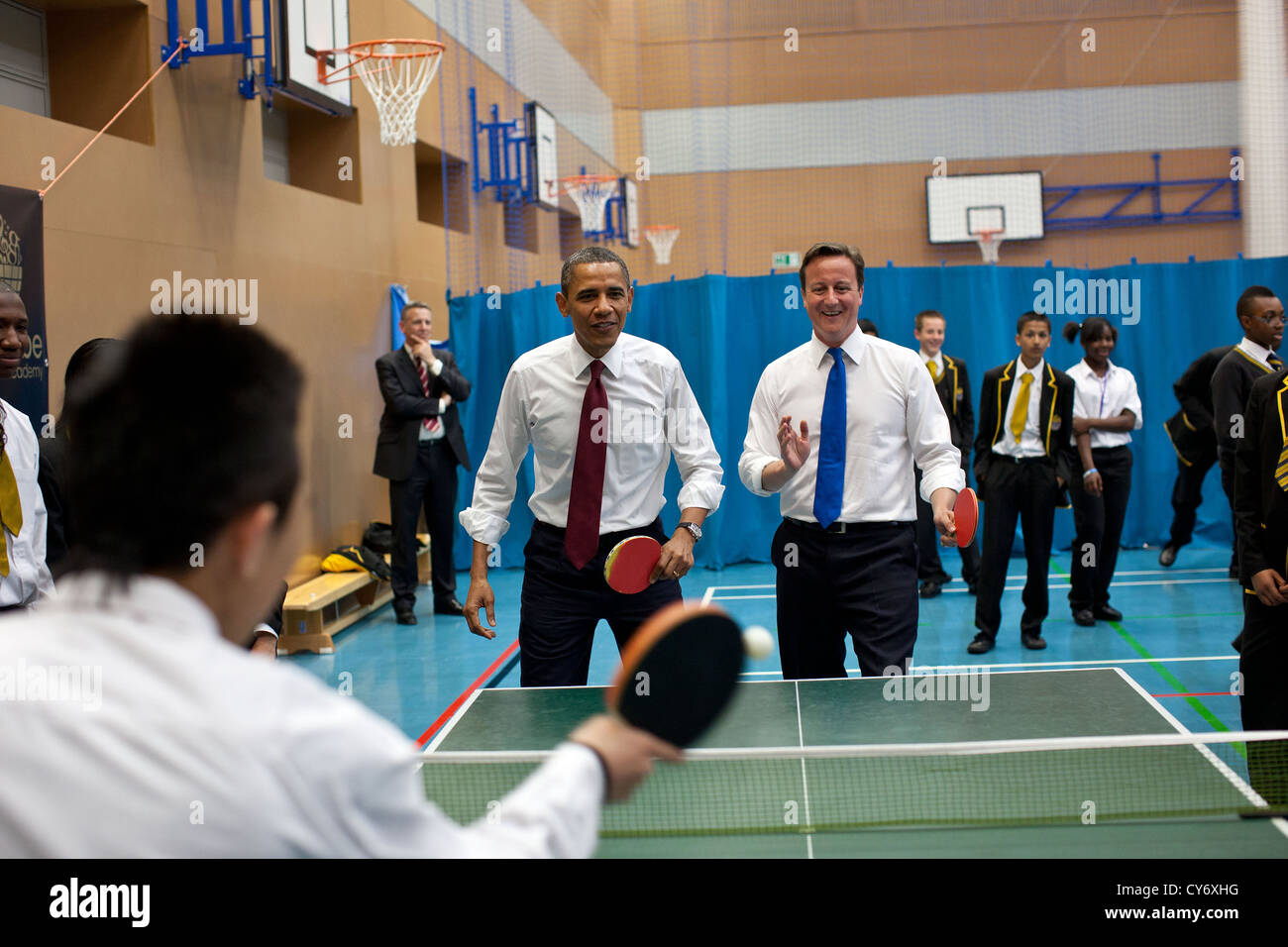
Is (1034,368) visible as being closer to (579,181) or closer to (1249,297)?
(1249,297)

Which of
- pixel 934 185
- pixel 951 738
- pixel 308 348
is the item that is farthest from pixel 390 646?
pixel 934 185

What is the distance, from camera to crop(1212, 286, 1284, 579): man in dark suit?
17.7ft

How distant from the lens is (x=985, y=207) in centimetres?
1680

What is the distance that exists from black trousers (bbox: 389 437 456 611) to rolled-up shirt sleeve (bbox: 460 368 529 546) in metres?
4.36

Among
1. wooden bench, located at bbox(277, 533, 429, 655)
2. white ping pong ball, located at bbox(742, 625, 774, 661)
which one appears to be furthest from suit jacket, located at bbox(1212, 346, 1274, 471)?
wooden bench, located at bbox(277, 533, 429, 655)

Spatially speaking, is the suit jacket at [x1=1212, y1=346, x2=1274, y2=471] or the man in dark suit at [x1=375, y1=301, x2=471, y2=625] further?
the man in dark suit at [x1=375, y1=301, x2=471, y2=625]

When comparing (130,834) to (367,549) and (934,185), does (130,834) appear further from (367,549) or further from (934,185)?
(934,185)

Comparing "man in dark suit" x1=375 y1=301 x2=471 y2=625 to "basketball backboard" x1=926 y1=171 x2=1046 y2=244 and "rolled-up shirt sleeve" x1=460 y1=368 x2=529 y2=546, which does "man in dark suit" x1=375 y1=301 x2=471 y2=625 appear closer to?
"rolled-up shirt sleeve" x1=460 y1=368 x2=529 y2=546

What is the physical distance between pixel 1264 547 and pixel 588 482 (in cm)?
232

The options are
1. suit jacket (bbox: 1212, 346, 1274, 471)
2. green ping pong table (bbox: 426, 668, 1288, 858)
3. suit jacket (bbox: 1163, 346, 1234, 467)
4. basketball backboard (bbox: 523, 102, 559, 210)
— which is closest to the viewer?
green ping pong table (bbox: 426, 668, 1288, 858)

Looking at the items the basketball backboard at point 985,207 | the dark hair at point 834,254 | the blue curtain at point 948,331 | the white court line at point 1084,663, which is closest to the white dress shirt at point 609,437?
the dark hair at point 834,254

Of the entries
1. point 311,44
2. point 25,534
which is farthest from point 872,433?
point 311,44
